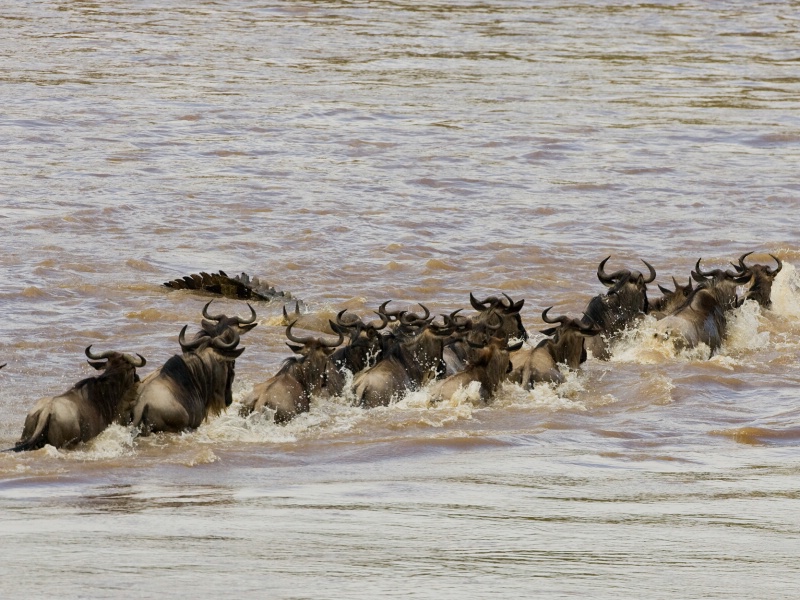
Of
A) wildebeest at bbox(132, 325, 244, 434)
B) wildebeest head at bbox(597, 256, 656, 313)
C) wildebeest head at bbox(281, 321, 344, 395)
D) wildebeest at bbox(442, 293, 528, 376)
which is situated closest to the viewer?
wildebeest at bbox(132, 325, 244, 434)

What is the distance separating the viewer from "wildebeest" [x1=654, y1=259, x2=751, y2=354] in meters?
15.3

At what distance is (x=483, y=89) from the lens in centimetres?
3422

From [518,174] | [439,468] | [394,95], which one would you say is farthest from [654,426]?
[394,95]

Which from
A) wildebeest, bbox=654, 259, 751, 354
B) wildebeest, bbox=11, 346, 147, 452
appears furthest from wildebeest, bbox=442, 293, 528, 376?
wildebeest, bbox=11, 346, 147, 452

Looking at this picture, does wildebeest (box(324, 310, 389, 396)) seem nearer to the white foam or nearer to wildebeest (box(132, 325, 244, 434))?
wildebeest (box(132, 325, 244, 434))

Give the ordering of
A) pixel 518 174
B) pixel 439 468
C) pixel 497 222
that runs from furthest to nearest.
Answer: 1. pixel 518 174
2. pixel 497 222
3. pixel 439 468

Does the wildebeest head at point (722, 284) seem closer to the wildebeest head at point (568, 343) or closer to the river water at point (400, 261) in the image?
the river water at point (400, 261)

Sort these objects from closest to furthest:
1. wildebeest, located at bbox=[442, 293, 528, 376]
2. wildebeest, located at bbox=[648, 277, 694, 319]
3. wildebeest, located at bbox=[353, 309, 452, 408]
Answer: wildebeest, located at bbox=[353, 309, 452, 408] < wildebeest, located at bbox=[442, 293, 528, 376] < wildebeest, located at bbox=[648, 277, 694, 319]

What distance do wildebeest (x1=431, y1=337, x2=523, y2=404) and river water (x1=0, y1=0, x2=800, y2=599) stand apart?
0.55 ft

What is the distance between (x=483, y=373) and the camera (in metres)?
13.2

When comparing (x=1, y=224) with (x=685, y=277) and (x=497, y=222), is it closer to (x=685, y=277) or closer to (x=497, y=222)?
(x=497, y=222)

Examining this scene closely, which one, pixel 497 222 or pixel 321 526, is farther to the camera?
pixel 497 222

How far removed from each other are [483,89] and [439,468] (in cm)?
2399

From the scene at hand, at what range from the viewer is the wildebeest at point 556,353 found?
13781mm
